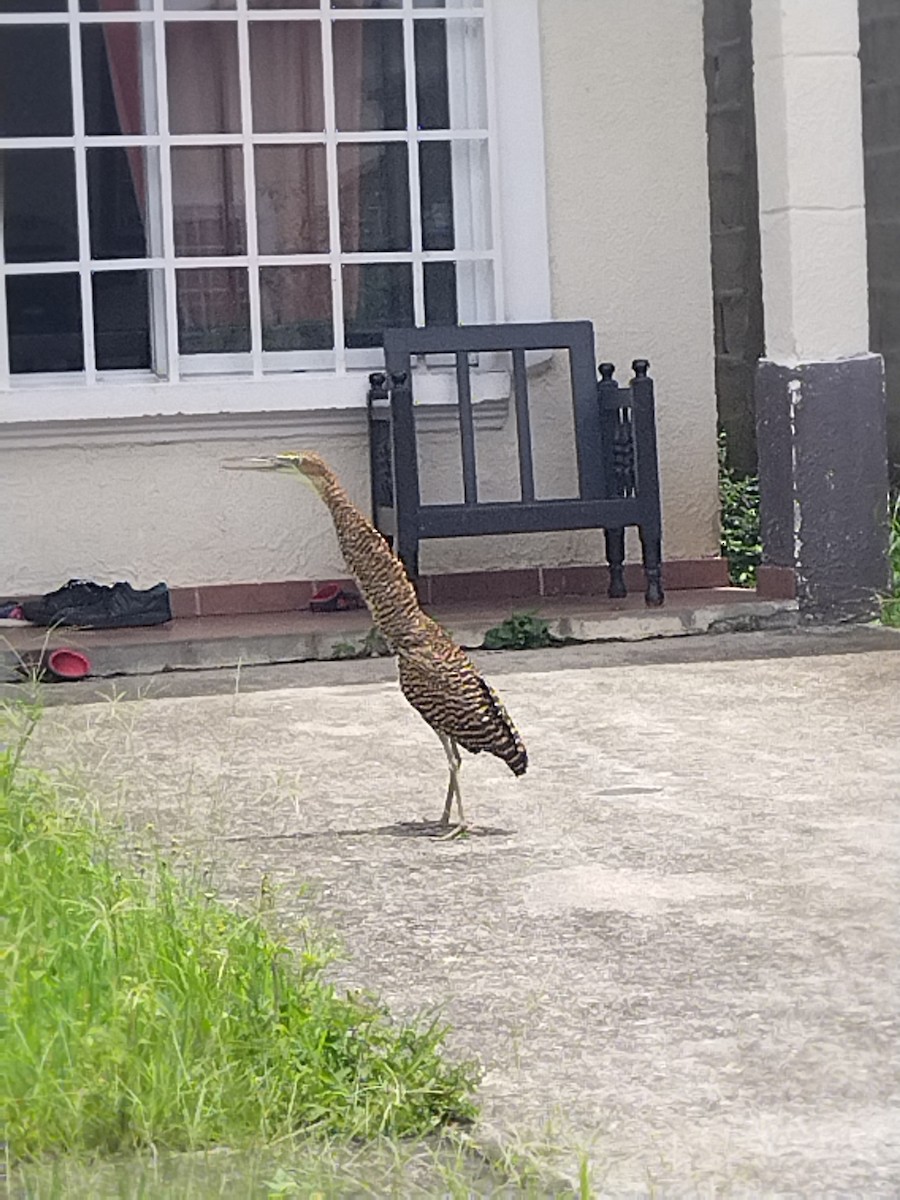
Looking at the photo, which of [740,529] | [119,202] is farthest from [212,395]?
[740,529]

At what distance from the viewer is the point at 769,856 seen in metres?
4.48

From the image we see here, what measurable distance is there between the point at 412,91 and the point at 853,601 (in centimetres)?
246

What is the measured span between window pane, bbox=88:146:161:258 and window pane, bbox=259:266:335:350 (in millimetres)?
471

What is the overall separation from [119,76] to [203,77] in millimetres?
305

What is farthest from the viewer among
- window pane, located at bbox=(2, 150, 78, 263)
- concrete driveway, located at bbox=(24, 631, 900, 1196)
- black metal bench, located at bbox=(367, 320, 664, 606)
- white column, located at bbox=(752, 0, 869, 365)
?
window pane, located at bbox=(2, 150, 78, 263)

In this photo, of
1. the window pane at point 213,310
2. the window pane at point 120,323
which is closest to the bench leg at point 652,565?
the window pane at point 213,310

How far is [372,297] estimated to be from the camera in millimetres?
8672

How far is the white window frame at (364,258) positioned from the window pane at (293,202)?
110 mm

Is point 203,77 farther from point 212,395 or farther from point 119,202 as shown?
point 212,395

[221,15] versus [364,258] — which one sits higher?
[221,15]

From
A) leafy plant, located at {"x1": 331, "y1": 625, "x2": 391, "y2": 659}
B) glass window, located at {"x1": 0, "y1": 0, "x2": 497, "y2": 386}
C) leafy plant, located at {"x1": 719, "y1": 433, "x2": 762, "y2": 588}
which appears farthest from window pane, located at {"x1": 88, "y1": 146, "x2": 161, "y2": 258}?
leafy plant, located at {"x1": 719, "y1": 433, "x2": 762, "y2": 588}

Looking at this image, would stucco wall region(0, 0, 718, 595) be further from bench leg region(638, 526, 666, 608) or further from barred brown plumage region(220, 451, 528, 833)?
barred brown plumage region(220, 451, 528, 833)

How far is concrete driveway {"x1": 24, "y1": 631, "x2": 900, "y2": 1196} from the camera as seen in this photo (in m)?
2.99

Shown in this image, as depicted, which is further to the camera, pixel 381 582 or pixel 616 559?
pixel 616 559
